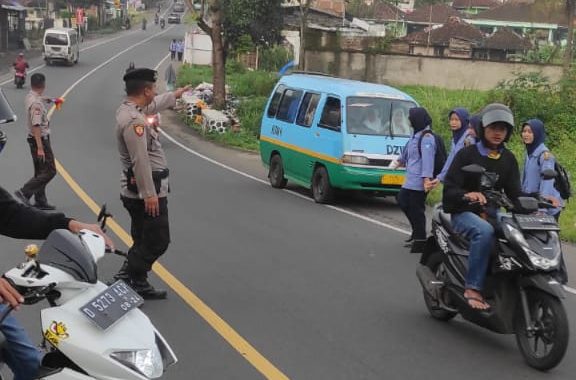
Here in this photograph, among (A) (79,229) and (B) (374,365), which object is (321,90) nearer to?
(B) (374,365)

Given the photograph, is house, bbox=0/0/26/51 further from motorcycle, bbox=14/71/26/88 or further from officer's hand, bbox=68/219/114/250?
officer's hand, bbox=68/219/114/250

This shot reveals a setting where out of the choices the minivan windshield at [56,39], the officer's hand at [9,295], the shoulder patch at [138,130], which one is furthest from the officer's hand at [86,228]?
the minivan windshield at [56,39]

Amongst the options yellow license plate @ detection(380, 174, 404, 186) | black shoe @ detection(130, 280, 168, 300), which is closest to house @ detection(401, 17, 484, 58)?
yellow license plate @ detection(380, 174, 404, 186)

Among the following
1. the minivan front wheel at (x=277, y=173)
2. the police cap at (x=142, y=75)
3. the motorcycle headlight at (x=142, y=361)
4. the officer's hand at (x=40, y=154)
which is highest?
the police cap at (x=142, y=75)

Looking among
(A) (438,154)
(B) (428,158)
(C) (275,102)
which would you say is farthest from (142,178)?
(C) (275,102)

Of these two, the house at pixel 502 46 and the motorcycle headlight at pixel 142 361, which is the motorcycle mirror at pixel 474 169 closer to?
the motorcycle headlight at pixel 142 361

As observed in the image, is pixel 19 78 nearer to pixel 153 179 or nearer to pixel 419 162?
pixel 419 162

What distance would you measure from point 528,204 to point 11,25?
211 feet

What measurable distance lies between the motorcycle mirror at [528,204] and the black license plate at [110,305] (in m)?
3.40

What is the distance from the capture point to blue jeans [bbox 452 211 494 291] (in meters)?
6.27

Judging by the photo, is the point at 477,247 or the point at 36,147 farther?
the point at 36,147

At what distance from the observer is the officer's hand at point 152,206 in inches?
284

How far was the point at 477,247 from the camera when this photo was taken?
247 inches

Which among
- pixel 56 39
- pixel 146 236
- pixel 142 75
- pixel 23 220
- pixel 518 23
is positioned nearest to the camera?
pixel 23 220
